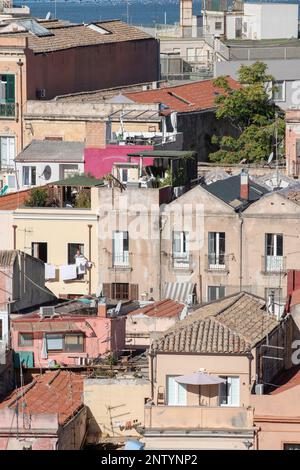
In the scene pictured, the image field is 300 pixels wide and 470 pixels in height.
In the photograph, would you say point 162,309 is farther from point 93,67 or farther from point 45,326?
point 93,67

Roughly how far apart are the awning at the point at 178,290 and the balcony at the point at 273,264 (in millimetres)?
1714

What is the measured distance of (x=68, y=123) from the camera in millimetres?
64500

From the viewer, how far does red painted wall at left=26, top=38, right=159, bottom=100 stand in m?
67.4

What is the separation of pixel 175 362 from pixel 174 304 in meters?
10.8

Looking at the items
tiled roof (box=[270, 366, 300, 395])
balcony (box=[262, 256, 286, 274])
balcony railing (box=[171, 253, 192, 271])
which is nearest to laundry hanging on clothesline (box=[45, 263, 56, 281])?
balcony railing (box=[171, 253, 192, 271])

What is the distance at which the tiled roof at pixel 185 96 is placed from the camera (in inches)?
2621

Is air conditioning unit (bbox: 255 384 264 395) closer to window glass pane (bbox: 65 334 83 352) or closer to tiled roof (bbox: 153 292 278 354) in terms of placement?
tiled roof (bbox: 153 292 278 354)

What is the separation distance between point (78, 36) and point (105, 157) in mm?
14842

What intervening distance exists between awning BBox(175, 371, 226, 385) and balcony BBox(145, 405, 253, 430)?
1.73 feet
